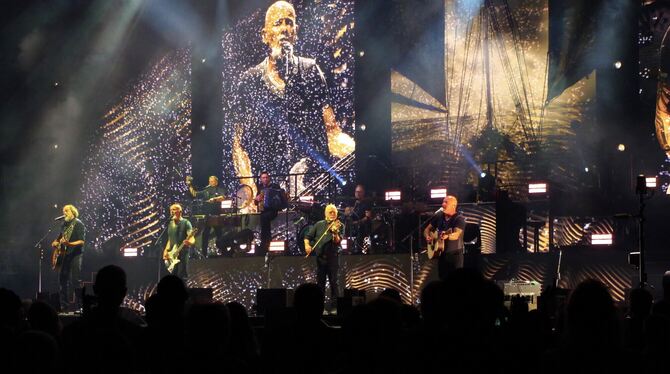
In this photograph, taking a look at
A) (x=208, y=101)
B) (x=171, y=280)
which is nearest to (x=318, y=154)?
(x=208, y=101)

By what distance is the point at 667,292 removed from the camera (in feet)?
21.1

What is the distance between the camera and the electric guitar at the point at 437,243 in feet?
41.8

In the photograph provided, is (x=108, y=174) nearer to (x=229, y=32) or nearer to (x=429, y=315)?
(x=229, y=32)

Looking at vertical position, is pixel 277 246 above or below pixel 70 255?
above

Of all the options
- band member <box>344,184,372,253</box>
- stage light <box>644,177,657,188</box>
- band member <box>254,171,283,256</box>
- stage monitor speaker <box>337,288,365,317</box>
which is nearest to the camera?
stage monitor speaker <box>337,288,365,317</box>

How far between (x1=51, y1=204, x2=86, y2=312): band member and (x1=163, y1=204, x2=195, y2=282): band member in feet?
5.37

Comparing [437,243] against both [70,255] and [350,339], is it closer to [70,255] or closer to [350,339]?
[70,255]

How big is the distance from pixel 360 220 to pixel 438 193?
1465 mm

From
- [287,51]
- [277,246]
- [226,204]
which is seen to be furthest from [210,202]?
[287,51]

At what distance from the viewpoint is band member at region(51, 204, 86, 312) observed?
620 inches

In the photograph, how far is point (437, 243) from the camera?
507 inches

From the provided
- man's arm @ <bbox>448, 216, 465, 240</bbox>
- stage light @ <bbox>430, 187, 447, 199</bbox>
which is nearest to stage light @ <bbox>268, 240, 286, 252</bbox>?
stage light @ <bbox>430, 187, 447, 199</bbox>

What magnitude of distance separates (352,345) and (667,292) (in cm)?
392

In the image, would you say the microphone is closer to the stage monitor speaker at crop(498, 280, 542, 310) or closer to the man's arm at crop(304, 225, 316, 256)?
the man's arm at crop(304, 225, 316, 256)
